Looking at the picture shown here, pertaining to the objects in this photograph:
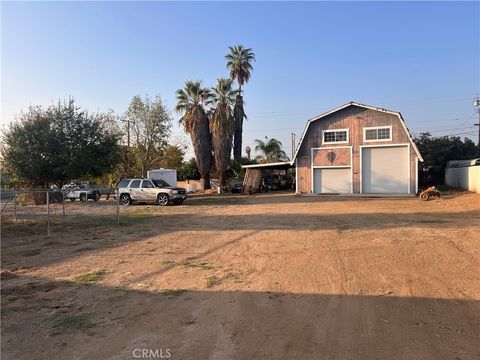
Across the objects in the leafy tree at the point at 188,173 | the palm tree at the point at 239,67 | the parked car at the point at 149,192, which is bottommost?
the parked car at the point at 149,192

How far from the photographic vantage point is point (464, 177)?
111ft

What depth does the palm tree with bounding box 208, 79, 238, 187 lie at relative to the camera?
41.6 metres

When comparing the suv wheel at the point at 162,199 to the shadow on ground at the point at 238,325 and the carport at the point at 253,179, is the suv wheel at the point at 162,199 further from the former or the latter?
the shadow on ground at the point at 238,325

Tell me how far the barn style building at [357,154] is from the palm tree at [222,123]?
30.1 ft

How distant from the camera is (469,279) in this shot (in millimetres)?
7016

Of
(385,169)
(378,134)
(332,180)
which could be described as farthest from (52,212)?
(378,134)

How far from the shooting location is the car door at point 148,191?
26.7 m

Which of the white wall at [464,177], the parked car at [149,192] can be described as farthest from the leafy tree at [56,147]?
the white wall at [464,177]

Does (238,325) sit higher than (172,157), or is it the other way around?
(172,157)

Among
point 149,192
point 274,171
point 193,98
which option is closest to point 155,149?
point 193,98

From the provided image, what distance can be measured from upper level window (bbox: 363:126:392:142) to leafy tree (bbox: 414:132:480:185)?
11082 millimetres

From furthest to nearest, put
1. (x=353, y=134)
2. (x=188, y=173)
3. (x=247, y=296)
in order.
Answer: (x=188, y=173)
(x=353, y=134)
(x=247, y=296)

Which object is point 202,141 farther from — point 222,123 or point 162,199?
point 162,199

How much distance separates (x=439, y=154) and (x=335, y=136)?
14.3 m
